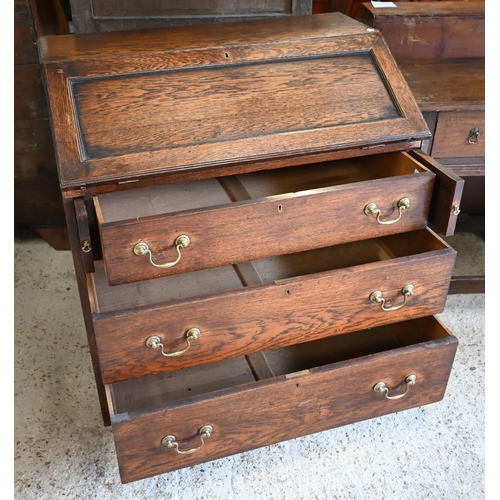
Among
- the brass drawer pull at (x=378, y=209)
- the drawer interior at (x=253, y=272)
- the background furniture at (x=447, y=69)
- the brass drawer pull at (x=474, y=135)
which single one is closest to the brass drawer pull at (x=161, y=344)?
the drawer interior at (x=253, y=272)

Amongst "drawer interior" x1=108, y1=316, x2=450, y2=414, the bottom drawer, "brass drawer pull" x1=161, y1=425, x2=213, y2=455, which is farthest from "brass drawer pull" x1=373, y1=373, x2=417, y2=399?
"brass drawer pull" x1=161, y1=425, x2=213, y2=455

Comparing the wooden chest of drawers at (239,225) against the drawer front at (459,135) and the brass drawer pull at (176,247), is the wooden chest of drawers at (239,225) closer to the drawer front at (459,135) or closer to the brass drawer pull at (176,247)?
the brass drawer pull at (176,247)

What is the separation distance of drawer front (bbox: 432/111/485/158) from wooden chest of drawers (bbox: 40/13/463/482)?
25 cm

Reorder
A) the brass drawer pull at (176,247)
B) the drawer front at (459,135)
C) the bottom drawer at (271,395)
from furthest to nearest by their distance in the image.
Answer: the drawer front at (459,135)
the bottom drawer at (271,395)
the brass drawer pull at (176,247)

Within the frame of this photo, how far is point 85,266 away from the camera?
1.38 m

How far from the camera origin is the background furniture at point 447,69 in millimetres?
1760

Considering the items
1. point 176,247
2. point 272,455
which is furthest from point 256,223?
point 272,455

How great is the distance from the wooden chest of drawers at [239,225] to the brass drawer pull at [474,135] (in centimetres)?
33

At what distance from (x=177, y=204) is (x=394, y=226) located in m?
0.58

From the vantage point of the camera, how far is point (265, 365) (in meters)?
1.62

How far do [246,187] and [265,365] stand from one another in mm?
495

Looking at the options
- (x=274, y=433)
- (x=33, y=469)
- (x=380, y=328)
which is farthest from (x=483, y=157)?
(x=33, y=469)

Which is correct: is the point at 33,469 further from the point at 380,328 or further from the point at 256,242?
the point at 380,328

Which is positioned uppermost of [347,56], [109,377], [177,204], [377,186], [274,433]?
[347,56]
